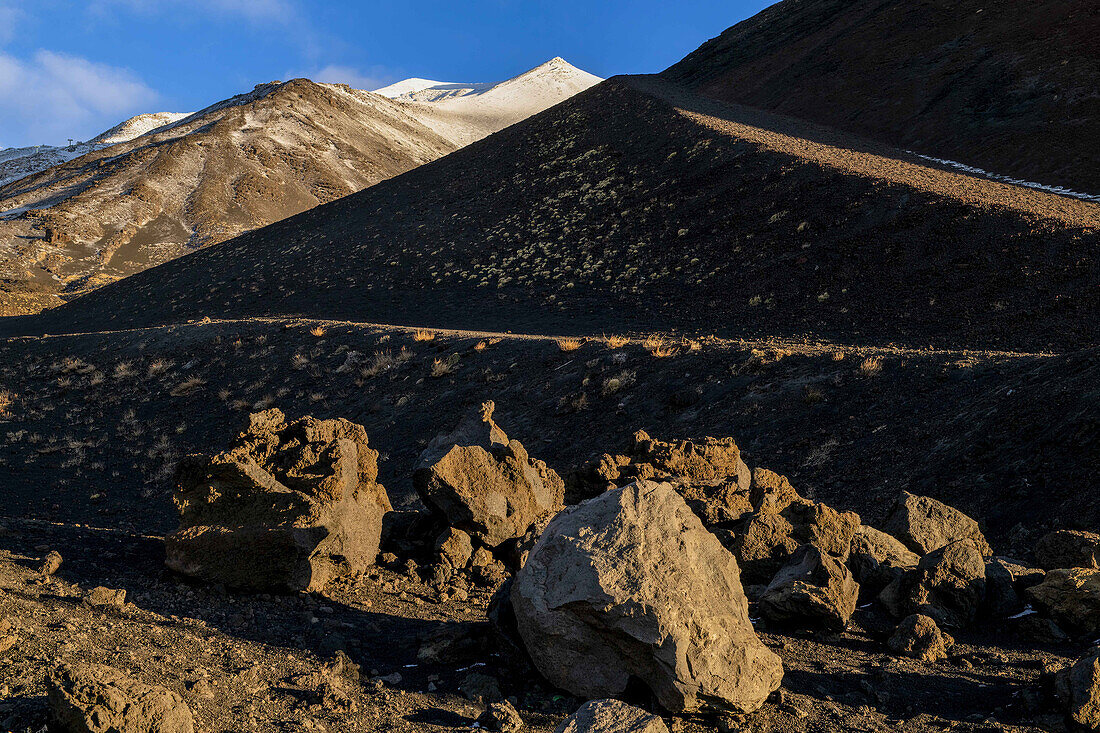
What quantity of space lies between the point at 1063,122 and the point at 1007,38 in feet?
33.7

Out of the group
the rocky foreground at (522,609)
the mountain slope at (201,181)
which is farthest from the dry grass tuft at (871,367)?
the mountain slope at (201,181)

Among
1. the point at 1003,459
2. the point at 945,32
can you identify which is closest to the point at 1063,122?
the point at 945,32

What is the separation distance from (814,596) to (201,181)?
71637mm

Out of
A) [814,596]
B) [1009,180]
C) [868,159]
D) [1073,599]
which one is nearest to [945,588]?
[1073,599]

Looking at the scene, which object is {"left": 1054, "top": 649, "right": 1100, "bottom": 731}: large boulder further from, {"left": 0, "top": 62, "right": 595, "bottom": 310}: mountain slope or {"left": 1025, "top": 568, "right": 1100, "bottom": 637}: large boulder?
{"left": 0, "top": 62, "right": 595, "bottom": 310}: mountain slope

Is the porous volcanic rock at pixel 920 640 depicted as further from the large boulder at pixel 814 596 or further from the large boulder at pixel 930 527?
the large boulder at pixel 930 527

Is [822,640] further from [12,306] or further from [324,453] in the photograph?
[12,306]

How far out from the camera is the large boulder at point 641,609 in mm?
4375

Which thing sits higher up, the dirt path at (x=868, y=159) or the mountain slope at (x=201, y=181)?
the mountain slope at (x=201, y=181)

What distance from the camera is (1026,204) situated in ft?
68.2

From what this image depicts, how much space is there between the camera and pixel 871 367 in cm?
1258

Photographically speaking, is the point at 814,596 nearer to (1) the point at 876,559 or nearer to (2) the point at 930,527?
(1) the point at 876,559

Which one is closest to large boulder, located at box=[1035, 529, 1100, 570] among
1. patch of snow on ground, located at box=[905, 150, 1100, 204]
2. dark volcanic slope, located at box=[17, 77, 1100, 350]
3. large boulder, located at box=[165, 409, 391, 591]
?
large boulder, located at box=[165, 409, 391, 591]

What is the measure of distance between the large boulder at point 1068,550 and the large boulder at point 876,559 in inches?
43.8
